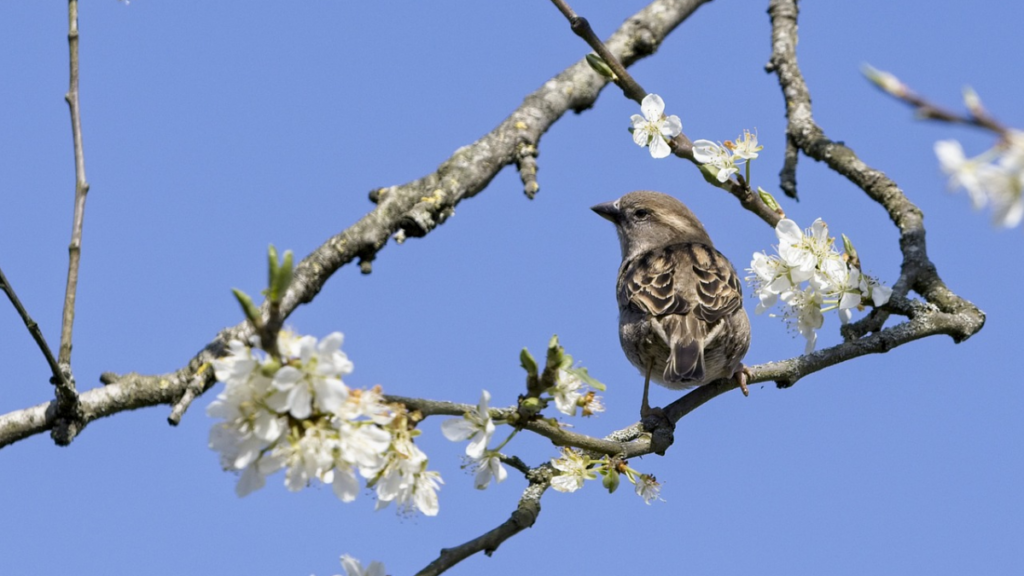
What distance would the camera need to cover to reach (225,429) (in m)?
2.70

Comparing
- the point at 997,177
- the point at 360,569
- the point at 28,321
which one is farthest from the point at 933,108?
the point at 28,321

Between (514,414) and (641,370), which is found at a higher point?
(641,370)

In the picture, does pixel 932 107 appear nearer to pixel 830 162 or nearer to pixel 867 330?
pixel 867 330

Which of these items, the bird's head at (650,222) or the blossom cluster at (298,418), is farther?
the bird's head at (650,222)

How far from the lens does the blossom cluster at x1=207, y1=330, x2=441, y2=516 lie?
2561 mm

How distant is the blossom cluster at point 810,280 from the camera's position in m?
4.93

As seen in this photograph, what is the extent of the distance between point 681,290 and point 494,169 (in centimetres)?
141

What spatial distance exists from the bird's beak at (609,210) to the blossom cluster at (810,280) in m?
3.53

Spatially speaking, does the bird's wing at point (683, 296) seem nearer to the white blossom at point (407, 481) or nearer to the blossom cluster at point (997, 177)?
the white blossom at point (407, 481)

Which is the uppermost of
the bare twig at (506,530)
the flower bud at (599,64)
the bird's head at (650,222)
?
the bird's head at (650,222)

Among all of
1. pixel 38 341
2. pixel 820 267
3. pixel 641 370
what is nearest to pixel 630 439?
pixel 820 267

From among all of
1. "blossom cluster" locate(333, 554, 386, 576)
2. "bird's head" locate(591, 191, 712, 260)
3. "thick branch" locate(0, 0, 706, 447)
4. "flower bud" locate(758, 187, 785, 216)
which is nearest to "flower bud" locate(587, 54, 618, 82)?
"flower bud" locate(758, 187, 785, 216)

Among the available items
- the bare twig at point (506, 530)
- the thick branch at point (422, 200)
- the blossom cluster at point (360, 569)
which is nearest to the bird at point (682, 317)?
the thick branch at point (422, 200)

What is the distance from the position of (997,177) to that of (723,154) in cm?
311
